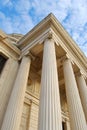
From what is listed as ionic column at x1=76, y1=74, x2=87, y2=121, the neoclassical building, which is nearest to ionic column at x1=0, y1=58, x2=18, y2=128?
the neoclassical building

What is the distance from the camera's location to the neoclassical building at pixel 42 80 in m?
7.37

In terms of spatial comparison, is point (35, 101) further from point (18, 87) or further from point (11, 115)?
point (11, 115)

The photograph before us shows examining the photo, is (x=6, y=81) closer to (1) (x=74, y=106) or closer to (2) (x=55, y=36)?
(1) (x=74, y=106)

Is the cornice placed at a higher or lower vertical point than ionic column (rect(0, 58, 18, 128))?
higher

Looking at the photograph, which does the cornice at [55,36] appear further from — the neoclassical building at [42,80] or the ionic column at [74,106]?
the ionic column at [74,106]

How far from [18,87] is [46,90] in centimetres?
315

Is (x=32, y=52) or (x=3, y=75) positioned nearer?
(x=3, y=75)

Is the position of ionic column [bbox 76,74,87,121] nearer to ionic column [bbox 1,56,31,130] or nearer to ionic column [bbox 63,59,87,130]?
ionic column [bbox 63,59,87,130]

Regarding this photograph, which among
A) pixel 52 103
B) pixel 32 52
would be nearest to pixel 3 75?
pixel 32 52

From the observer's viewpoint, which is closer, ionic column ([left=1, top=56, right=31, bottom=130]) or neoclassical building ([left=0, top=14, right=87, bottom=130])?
neoclassical building ([left=0, top=14, right=87, bottom=130])

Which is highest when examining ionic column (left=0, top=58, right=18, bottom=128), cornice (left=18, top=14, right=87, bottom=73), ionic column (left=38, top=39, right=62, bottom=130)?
cornice (left=18, top=14, right=87, bottom=73)

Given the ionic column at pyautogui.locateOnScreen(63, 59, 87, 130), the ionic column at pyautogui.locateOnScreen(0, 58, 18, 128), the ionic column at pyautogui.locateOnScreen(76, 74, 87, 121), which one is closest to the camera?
the ionic column at pyautogui.locateOnScreen(63, 59, 87, 130)

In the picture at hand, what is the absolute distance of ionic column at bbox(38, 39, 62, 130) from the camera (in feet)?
19.4

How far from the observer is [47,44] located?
1066 cm
